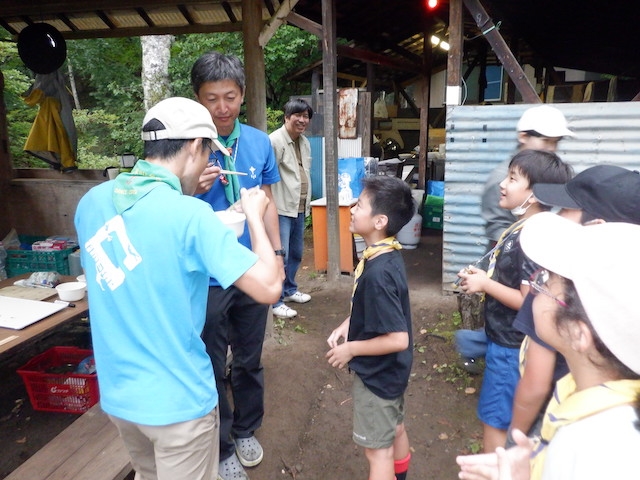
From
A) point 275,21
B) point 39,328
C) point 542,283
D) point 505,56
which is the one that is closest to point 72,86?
point 275,21

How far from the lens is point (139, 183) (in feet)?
5.14

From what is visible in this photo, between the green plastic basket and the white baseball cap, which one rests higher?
the white baseball cap

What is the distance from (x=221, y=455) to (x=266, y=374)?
1.31 m

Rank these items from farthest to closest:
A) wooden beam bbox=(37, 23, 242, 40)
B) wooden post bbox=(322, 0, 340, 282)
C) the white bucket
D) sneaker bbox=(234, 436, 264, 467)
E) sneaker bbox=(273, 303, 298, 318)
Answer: the white bucket < wooden post bbox=(322, 0, 340, 282) < sneaker bbox=(273, 303, 298, 318) < wooden beam bbox=(37, 23, 242, 40) < sneaker bbox=(234, 436, 264, 467)

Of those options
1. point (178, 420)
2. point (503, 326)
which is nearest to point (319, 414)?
point (503, 326)

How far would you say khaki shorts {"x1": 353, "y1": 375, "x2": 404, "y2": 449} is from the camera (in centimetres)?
214

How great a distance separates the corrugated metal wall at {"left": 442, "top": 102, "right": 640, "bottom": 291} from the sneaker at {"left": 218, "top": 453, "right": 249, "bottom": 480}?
373 centimetres

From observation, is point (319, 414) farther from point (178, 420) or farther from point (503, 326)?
point (178, 420)

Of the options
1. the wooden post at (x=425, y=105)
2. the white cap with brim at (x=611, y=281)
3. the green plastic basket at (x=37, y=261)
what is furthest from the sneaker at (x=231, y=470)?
the wooden post at (x=425, y=105)

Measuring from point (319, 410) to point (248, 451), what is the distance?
0.82m

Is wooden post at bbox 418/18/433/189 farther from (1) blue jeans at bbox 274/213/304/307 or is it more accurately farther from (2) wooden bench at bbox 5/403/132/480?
(2) wooden bench at bbox 5/403/132/480

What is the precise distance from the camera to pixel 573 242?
3.68ft

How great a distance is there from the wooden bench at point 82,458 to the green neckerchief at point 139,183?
1508 millimetres

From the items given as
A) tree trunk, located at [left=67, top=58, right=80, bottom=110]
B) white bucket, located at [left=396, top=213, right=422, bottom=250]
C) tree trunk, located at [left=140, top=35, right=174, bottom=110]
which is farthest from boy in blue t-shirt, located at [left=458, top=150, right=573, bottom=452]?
tree trunk, located at [left=67, top=58, right=80, bottom=110]
